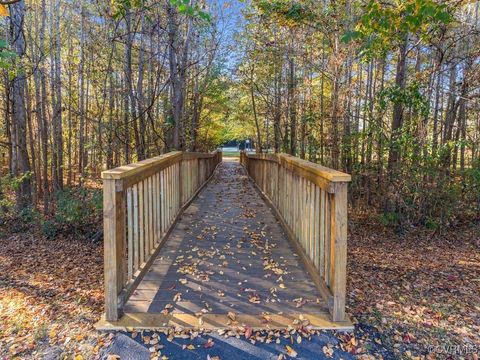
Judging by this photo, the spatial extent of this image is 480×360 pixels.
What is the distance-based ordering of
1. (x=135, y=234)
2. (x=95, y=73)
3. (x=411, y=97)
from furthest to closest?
(x=95, y=73)
(x=411, y=97)
(x=135, y=234)

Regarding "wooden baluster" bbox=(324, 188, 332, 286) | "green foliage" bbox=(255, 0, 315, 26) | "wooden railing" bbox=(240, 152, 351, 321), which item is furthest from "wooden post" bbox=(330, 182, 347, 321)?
"green foliage" bbox=(255, 0, 315, 26)

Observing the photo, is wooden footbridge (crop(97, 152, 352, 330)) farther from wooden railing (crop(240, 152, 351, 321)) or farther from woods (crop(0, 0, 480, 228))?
woods (crop(0, 0, 480, 228))

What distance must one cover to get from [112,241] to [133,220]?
1.38ft

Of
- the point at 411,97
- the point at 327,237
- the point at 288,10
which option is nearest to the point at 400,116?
the point at 411,97

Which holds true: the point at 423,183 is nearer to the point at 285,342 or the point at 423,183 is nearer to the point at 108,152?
the point at 285,342

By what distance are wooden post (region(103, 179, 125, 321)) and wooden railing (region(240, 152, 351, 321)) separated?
5.01 feet

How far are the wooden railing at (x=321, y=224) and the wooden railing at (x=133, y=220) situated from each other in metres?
1.49

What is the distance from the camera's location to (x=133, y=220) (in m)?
2.91

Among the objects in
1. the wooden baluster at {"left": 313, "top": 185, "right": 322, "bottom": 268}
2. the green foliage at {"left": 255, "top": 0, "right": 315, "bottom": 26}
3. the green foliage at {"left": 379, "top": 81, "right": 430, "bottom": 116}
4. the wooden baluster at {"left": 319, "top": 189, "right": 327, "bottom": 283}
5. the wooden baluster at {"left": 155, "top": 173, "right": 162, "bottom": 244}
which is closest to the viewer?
the wooden baluster at {"left": 319, "top": 189, "right": 327, "bottom": 283}

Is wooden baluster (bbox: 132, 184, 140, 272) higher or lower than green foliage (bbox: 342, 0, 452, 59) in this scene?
lower

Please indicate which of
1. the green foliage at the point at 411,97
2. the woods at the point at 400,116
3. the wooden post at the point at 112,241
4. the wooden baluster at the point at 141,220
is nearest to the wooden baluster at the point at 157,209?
the wooden baluster at the point at 141,220

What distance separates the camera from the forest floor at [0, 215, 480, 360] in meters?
2.33

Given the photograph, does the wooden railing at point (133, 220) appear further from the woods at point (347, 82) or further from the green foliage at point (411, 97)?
the green foliage at point (411, 97)

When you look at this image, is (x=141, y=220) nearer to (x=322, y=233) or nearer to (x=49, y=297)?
(x=49, y=297)
